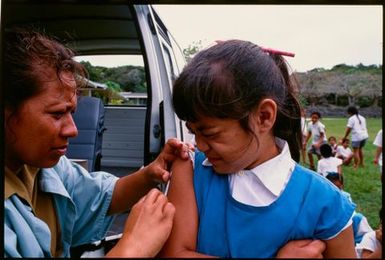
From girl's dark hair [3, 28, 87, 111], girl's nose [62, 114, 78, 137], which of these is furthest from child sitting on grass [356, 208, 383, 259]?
girl's dark hair [3, 28, 87, 111]

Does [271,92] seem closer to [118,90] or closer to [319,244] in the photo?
[319,244]

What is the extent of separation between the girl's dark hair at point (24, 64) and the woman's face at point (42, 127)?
0.05 ft

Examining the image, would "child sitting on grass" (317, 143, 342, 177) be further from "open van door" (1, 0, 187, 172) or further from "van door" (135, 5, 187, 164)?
"van door" (135, 5, 187, 164)

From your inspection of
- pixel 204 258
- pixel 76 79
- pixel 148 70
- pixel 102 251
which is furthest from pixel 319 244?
pixel 148 70

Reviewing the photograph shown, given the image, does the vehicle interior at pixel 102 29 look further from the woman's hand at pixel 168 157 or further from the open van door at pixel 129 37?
the woman's hand at pixel 168 157

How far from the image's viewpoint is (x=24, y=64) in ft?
3.22

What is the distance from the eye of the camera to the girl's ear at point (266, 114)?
90cm

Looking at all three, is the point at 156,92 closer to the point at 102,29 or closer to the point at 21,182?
the point at 102,29

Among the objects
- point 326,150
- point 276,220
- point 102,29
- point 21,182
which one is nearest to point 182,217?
point 276,220

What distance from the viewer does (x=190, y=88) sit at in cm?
89

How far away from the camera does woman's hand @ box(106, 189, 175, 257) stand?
843 mm

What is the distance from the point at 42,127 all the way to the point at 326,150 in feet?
7.39

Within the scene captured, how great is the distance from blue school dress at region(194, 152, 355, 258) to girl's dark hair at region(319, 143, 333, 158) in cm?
200

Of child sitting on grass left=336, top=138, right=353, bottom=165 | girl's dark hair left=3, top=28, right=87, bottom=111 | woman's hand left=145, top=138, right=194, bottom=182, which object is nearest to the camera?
girl's dark hair left=3, top=28, right=87, bottom=111
